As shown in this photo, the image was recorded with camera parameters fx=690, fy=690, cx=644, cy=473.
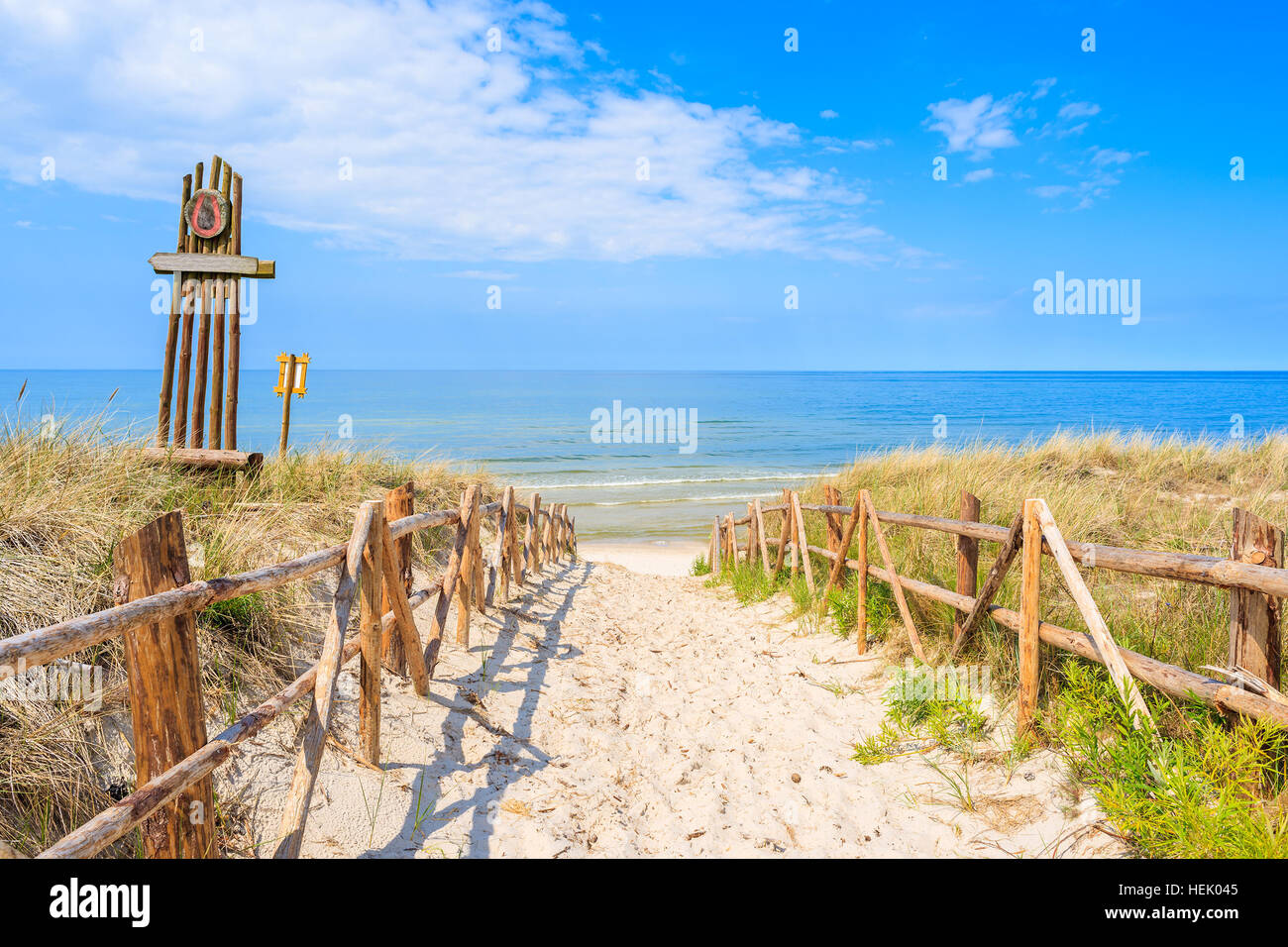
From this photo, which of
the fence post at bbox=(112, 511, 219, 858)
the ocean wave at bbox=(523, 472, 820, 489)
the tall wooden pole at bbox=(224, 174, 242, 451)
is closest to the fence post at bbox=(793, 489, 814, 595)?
the fence post at bbox=(112, 511, 219, 858)

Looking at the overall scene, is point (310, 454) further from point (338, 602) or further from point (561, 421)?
point (561, 421)

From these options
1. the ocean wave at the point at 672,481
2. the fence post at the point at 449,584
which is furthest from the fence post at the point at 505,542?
the ocean wave at the point at 672,481

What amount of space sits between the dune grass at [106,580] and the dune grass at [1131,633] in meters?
3.78

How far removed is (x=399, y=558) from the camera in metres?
5.30

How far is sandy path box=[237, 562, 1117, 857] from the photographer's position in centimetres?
330

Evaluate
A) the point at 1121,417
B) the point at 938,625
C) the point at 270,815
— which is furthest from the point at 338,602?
the point at 1121,417

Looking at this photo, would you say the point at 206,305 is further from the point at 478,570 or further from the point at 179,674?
the point at 179,674

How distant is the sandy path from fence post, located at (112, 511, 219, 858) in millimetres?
672

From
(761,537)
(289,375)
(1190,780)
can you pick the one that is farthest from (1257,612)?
(289,375)

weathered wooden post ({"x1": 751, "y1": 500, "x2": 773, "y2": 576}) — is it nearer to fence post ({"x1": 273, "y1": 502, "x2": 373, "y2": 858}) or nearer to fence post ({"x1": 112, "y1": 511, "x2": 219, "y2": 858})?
fence post ({"x1": 273, "y1": 502, "x2": 373, "y2": 858})

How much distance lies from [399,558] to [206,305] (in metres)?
4.28
